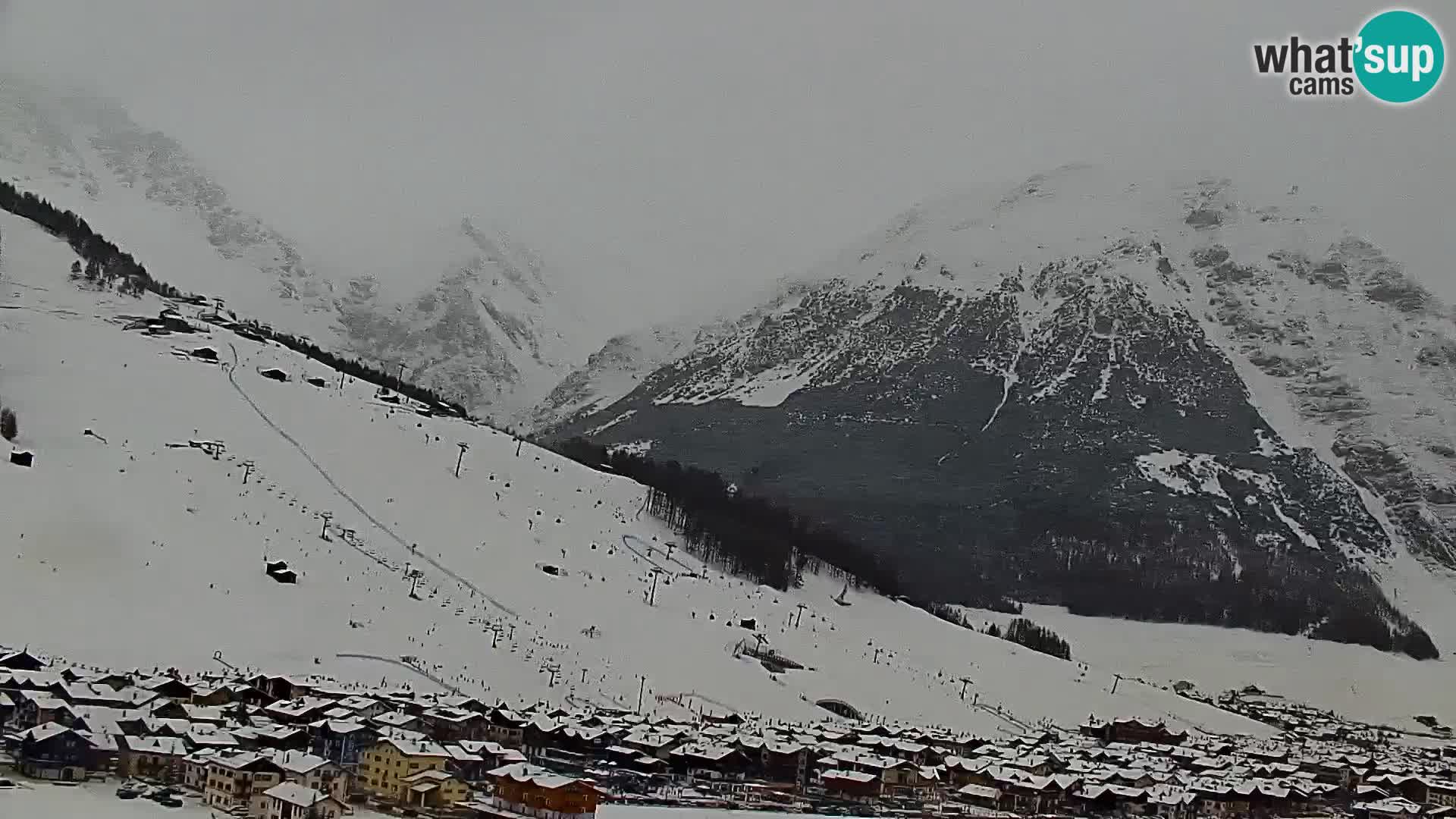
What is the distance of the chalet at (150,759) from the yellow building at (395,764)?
2739mm

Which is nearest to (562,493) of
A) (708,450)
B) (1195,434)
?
(708,450)

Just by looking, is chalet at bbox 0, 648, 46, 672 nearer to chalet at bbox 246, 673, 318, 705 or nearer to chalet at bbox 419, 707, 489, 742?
chalet at bbox 246, 673, 318, 705

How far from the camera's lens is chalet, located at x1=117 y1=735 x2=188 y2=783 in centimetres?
2158

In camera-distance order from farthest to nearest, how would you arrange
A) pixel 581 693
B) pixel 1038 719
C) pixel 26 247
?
pixel 26 247, pixel 1038 719, pixel 581 693

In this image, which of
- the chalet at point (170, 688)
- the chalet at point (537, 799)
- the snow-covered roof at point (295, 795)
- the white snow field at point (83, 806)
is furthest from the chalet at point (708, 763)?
the snow-covered roof at point (295, 795)

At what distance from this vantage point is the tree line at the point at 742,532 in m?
65.3

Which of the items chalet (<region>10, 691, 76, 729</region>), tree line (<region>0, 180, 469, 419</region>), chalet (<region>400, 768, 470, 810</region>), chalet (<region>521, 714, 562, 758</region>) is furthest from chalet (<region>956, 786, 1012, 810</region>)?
tree line (<region>0, 180, 469, 419</region>)

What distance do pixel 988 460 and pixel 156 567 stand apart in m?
86.1

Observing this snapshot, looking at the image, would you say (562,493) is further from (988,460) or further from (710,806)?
(988,460)

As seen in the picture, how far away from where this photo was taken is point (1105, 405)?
5103 inches

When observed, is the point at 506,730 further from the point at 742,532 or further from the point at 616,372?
the point at 616,372

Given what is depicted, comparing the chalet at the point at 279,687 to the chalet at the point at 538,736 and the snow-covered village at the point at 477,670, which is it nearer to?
the snow-covered village at the point at 477,670

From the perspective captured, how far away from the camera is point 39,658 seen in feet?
99.9

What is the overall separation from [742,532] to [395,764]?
45790 mm
